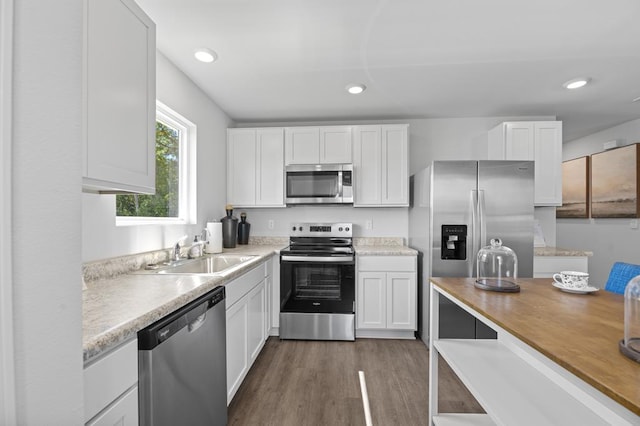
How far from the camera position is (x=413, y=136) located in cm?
361

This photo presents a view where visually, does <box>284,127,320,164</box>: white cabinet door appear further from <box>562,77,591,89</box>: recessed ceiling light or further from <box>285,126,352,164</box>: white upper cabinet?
<box>562,77,591,89</box>: recessed ceiling light

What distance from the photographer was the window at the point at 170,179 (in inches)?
82.2

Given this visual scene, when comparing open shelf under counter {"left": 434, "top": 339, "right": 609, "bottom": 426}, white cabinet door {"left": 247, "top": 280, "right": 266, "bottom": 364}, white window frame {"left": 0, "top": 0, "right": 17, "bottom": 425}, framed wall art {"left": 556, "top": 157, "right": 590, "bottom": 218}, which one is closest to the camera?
white window frame {"left": 0, "top": 0, "right": 17, "bottom": 425}

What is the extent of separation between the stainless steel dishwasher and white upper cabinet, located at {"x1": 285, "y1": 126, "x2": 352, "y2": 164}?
81.3 inches

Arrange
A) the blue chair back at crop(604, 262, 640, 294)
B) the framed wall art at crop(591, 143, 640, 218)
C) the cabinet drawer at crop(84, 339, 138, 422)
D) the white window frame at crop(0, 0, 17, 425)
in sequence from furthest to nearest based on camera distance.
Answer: the framed wall art at crop(591, 143, 640, 218) → the blue chair back at crop(604, 262, 640, 294) → the cabinet drawer at crop(84, 339, 138, 422) → the white window frame at crop(0, 0, 17, 425)

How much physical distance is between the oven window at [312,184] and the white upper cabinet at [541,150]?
1.84 meters

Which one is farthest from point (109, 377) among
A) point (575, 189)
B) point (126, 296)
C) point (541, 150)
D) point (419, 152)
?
point (575, 189)

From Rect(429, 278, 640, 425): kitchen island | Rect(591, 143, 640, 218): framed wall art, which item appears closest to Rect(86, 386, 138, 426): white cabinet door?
Rect(429, 278, 640, 425): kitchen island

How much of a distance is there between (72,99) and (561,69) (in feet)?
10.3

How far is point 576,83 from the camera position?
2.58 m

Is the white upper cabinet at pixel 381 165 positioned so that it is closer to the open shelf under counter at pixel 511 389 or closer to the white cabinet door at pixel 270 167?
the white cabinet door at pixel 270 167

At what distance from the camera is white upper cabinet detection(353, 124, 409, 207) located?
10.8 ft

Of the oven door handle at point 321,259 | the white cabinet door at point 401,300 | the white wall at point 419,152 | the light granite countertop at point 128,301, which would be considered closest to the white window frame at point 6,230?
the light granite countertop at point 128,301

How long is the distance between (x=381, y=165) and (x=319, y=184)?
2.36ft
